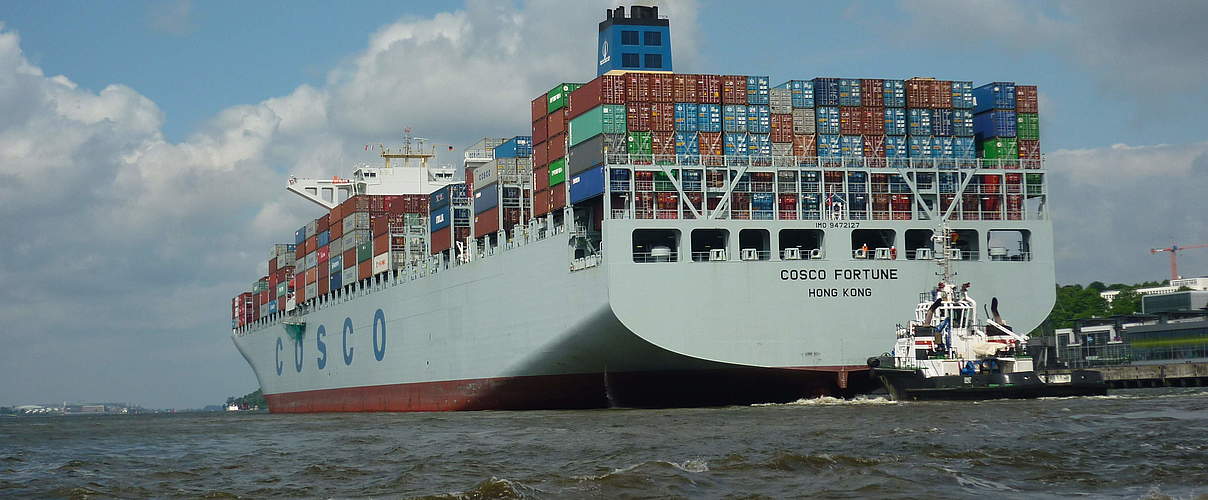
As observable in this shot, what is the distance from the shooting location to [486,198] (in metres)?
52.6

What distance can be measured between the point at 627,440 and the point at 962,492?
10.8m

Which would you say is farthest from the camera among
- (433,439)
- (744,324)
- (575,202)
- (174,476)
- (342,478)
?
(575,202)

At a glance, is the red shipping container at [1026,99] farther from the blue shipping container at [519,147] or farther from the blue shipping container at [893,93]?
the blue shipping container at [519,147]

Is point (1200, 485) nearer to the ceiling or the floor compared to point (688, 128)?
nearer to the floor

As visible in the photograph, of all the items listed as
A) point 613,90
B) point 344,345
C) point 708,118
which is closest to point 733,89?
point 708,118

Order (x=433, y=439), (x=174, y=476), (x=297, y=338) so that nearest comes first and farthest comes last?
1. (x=174, y=476)
2. (x=433, y=439)
3. (x=297, y=338)

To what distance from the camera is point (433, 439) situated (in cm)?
3186

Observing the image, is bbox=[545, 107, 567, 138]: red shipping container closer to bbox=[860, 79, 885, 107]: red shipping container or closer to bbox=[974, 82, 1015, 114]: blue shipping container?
bbox=[860, 79, 885, 107]: red shipping container

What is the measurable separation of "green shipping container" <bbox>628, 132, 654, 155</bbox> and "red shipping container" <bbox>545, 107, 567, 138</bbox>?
12.7ft

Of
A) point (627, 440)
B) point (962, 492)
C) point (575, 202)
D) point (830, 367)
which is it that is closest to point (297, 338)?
point (575, 202)

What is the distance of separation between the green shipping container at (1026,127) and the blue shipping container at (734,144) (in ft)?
33.0

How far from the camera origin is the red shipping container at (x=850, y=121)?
44094mm

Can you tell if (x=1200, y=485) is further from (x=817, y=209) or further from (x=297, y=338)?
(x=297, y=338)

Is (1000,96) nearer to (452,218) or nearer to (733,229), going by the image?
(733,229)
